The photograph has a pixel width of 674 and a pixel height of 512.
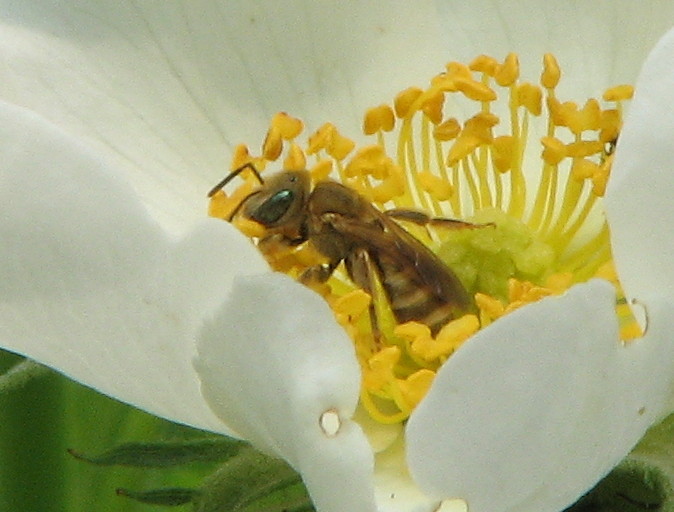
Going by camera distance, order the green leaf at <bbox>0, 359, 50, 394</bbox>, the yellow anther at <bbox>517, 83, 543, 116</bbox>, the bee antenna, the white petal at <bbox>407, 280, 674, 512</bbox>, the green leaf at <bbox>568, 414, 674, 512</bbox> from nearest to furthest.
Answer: the white petal at <bbox>407, 280, 674, 512</bbox> → the green leaf at <bbox>568, 414, 674, 512</bbox> → the green leaf at <bbox>0, 359, 50, 394</bbox> → the bee antenna → the yellow anther at <bbox>517, 83, 543, 116</bbox>

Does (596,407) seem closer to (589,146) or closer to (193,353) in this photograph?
(193,353)

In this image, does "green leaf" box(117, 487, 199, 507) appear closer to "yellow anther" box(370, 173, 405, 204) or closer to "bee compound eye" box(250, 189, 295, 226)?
"bee compound eye" box(250, 189, 295, 226)

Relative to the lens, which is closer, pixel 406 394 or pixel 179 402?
pixel 179 402

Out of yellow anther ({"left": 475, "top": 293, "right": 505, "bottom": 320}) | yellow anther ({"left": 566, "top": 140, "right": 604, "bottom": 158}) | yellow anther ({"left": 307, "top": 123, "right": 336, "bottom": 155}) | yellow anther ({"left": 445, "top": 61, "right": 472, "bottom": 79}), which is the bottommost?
yellow anther ({"left": 566, "top": 140, "right": 604, "bottom": 158})

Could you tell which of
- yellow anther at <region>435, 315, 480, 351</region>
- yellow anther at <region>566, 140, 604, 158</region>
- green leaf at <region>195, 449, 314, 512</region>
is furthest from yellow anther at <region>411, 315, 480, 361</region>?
yellow anther at <region>566, 140, 604, 158</region>

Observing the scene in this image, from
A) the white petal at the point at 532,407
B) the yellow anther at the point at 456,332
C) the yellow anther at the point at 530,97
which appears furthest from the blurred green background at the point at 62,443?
the white petal at the point at 532,407

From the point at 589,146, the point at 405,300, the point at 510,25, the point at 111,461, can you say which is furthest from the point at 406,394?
the point at 510,25
